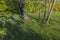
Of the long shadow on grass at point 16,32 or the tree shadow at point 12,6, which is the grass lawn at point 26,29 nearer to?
the long shadow on grass at point 16,32

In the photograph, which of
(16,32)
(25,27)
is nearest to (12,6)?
(25,27)

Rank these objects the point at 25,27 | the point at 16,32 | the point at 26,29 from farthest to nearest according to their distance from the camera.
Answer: the point at 25,27 → the point at 26,29 → the point at 16,32

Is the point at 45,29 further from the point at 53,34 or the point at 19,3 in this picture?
the point at 19,3

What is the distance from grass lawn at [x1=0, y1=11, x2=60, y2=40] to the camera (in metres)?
7.90

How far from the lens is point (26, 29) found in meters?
8.30

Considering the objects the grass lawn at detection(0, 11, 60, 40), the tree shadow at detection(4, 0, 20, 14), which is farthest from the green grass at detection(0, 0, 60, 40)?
the tree shadow at detection(4, 0, 20, 14)

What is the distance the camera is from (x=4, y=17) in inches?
360

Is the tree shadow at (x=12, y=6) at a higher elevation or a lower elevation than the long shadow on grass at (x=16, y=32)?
higher

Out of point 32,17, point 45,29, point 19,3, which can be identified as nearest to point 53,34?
point 45,29

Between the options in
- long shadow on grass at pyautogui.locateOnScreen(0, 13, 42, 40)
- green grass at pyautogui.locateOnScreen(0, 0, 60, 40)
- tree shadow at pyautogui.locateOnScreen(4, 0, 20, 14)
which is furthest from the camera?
tree shadow at pyautogui.locateOnScreen(4, 0, 20, 14)

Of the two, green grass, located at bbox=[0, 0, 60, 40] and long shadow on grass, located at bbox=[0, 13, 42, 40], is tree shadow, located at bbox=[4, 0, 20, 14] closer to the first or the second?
green grass, located at bbox=[0, 0, 60, 40]

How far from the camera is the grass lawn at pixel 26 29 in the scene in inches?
311

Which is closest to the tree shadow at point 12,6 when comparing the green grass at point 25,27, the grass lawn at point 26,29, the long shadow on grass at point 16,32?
the green grass at point 25,27

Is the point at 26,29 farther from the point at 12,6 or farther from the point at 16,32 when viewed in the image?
the point at 12,6
